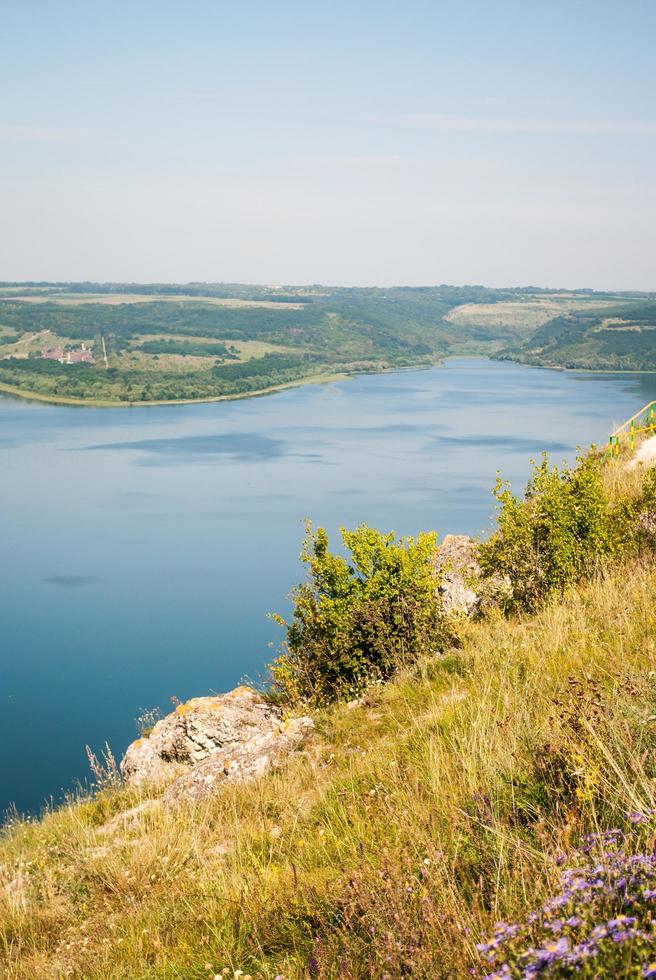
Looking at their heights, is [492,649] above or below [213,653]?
above

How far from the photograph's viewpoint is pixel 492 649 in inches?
184

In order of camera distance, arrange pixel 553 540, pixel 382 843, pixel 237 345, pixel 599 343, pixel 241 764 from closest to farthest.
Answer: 1. pixel 382 843
2. pixel 241 764
3. pixel 553 540
4. pixel 599 343
5. pixel 237 345

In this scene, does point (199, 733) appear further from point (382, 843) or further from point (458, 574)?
point (382, 843)

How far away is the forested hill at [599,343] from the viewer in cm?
11844

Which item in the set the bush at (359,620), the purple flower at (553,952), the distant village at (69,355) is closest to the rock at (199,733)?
the bush at (359,620)

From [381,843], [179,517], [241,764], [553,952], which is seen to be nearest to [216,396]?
[179,517]

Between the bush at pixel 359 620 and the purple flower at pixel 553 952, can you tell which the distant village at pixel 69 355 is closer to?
the bush at pixel 359 620

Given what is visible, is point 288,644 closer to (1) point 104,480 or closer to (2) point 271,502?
(2) point 271,502

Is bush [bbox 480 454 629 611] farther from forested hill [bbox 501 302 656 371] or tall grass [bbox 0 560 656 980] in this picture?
forested hill [bbox 501 302 656 371]

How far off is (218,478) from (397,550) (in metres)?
41.8

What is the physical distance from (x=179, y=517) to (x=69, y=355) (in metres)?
90.5

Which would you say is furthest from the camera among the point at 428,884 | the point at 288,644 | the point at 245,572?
the point at 245,572

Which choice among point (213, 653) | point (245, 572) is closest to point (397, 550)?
point (213, 653)

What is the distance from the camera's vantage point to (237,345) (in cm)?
14162
